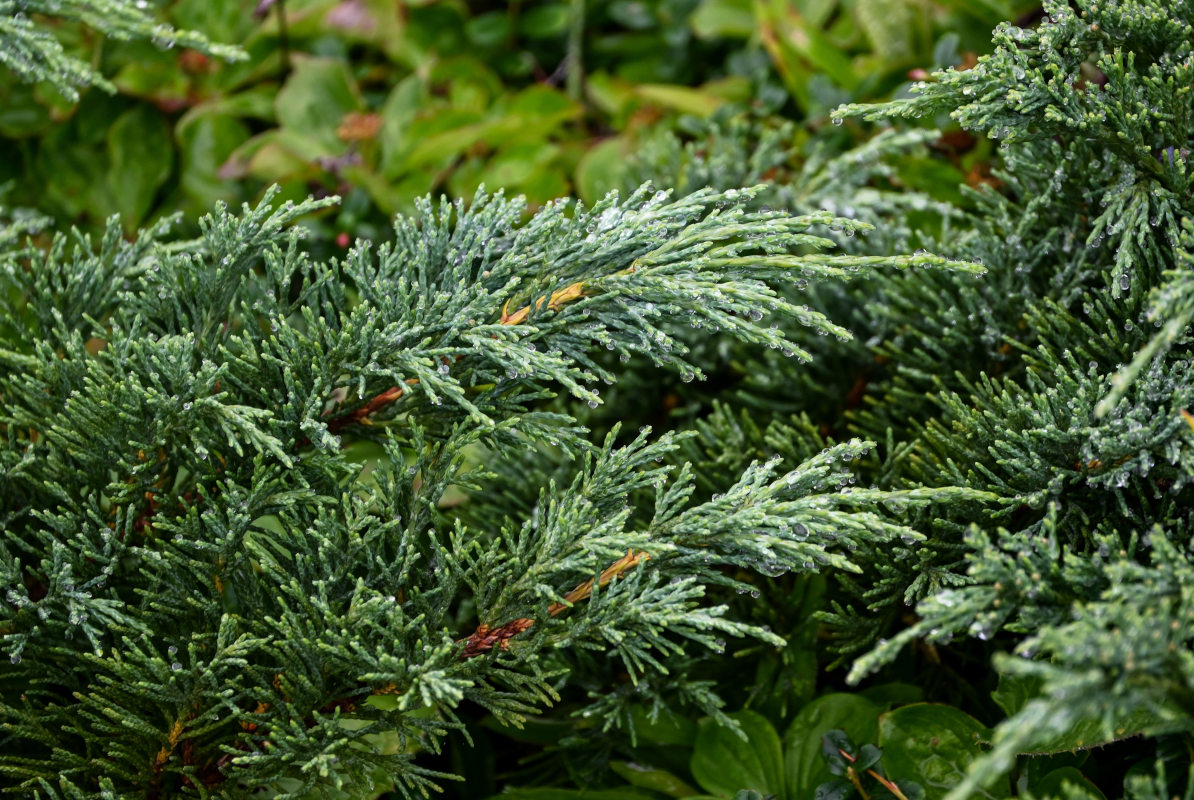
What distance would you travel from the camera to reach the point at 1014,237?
4.25ft

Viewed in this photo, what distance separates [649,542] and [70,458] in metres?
0.72

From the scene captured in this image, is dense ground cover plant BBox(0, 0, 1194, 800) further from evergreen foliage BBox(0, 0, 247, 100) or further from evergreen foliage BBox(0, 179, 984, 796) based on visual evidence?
evergreen foliage BBox(0, 0, 247, 100)

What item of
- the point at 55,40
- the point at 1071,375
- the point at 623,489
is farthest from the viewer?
the point at 55,40

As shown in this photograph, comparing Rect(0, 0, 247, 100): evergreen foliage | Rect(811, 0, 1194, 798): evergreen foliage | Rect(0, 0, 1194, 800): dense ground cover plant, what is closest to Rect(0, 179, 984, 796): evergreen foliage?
Rect(0, 0, 1194, 800): dense ground cover plant

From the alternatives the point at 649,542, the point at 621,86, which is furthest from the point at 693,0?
the point at 649,542

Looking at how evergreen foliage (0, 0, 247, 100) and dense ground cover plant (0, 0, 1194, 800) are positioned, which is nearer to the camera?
dense ground cover plant (0, 0, 1194, 800)

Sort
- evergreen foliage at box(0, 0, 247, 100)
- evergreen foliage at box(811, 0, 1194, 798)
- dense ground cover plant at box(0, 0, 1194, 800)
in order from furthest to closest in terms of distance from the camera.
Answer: evergreen foliage at box(0, 0, 247, 100) < dense ground cover plant at box(0, 0, 1194, 800) < evergreen foliage at box(811, 0, 1194, 798)

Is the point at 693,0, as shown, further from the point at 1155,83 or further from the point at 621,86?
the point at 1155,83

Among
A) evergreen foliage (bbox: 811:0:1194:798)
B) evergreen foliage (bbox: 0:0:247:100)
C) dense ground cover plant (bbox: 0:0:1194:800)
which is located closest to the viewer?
evergreen foliage (bbox: 811:0:1194:798)

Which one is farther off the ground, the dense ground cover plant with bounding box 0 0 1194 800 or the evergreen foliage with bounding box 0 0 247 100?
the evergreen foliage with bounding box 0 0 247 100

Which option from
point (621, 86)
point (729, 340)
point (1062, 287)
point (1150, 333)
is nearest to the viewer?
point (1150, 333)

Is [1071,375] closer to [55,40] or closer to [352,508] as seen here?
[352,508]

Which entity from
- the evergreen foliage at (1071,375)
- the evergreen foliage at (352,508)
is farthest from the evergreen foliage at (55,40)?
the evergreen foliage at (1071,375)

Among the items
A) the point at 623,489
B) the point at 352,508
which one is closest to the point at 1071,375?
the point at 623,489
